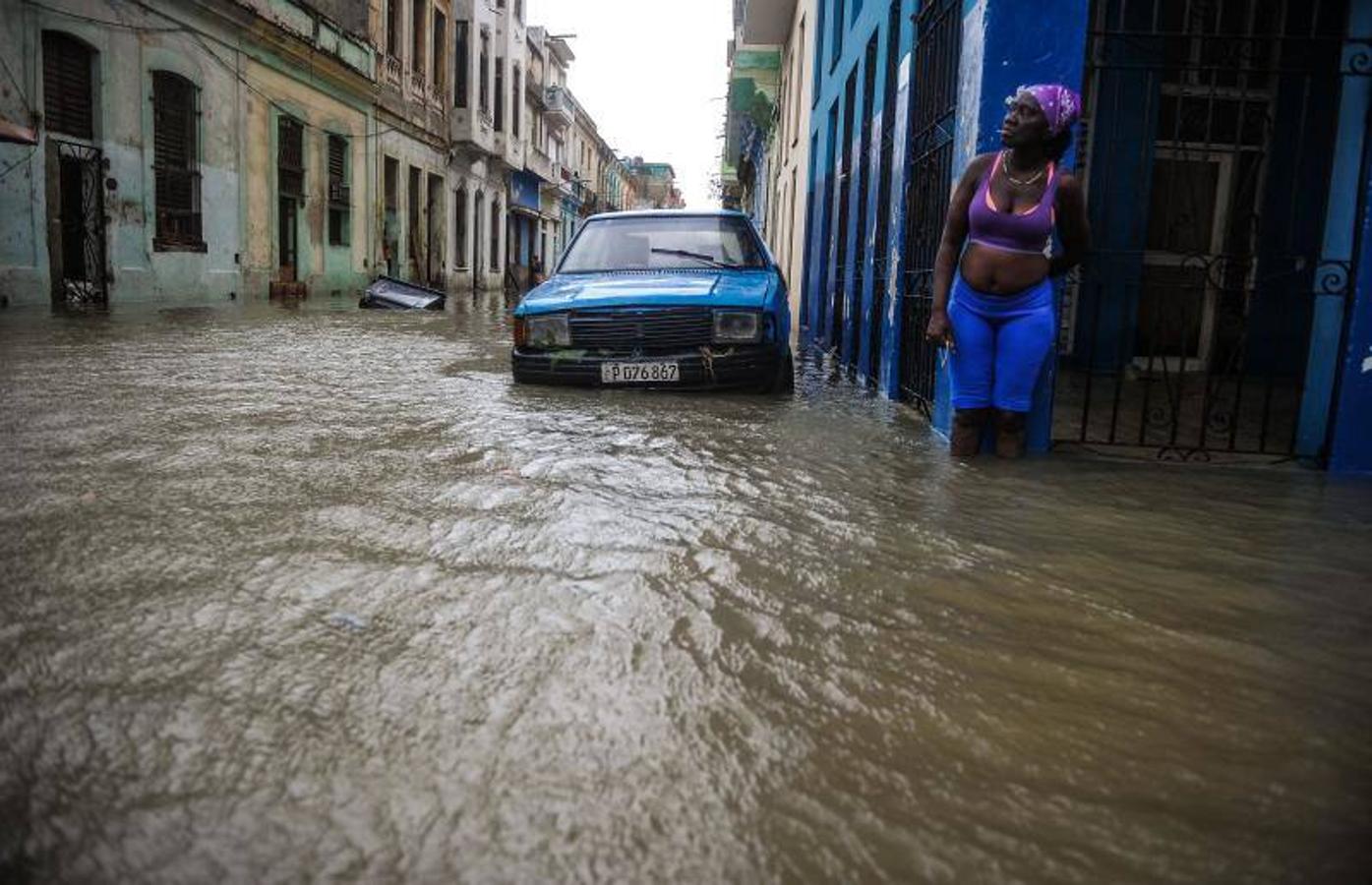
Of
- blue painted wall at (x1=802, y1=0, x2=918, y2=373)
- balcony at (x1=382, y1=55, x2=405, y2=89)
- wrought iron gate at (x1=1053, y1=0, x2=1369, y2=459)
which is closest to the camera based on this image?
blue painted wall at (x1=802, y1=0, x2=918, y2=373)

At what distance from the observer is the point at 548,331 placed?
6.59m

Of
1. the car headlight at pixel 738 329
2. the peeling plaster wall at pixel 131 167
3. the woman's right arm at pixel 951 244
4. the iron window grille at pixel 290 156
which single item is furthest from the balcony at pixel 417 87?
the woman's right arm at pixel 951 244

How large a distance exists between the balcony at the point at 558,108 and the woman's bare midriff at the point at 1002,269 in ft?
140

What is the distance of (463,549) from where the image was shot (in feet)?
9.34

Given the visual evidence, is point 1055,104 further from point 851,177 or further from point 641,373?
point 851,177

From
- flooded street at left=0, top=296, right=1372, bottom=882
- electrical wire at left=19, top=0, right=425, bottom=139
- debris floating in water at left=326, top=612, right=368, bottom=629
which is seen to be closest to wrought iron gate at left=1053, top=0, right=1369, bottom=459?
flooded street at left=0, top=296, right=1372, bottom=882

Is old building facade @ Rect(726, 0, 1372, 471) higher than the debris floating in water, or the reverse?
old building facade @ Rect(726, 0, 1372, 471)

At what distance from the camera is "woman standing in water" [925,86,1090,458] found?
437 centimetres

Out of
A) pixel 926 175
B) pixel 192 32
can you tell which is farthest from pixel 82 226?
pixel 926 175

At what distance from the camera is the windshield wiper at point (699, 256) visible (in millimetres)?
7281

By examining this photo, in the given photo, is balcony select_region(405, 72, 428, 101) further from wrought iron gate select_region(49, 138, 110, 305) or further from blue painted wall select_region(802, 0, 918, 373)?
blue painted wall select_region(802, 0, 918, 373)

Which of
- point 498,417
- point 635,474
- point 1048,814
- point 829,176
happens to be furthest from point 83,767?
point 829,176

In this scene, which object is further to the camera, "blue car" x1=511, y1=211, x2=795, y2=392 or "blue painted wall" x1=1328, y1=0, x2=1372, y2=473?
"blue car" x1=511, y1=211, x2=795, y2=392

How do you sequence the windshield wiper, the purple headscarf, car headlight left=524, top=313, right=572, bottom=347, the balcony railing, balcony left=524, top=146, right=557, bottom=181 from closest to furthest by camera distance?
the purple headscarf < car headlight left=524, top=313, right=572, bottom=347 < the windshield wiper < balcony left=524, top=146, right=557, bottom=181 < the balcony railing
